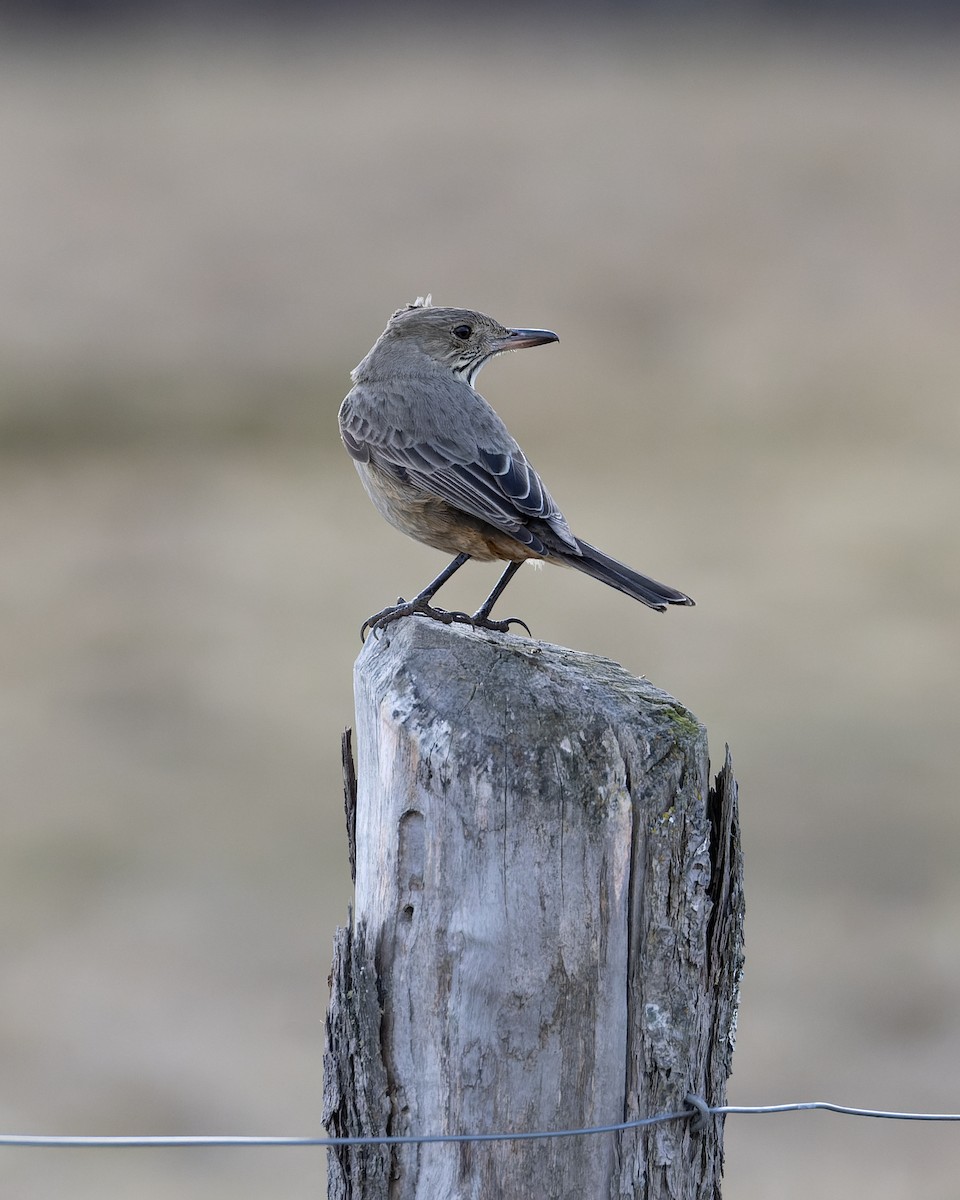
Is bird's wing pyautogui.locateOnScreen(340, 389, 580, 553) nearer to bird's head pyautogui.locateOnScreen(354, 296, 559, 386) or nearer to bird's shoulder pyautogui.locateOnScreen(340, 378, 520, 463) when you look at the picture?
bird's shoulder pyautogui.locateOnScreen(340, 378, 520, 463)

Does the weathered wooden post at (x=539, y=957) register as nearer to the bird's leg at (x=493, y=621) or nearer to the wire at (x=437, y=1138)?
the wire at (x=437, y=1138)

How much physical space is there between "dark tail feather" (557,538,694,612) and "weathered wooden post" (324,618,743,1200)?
0.74 metres

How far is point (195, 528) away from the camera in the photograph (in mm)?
15062

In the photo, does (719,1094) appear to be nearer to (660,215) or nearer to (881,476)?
(881,476)

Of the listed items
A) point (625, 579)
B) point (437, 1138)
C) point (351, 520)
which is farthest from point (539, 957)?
point (351, 520)

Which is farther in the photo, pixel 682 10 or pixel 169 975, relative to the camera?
pixel 682 10

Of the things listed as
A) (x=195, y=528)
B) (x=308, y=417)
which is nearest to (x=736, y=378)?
(x=308, y=417)

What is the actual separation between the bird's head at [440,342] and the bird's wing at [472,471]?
293 mm

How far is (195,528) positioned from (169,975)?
7.18m

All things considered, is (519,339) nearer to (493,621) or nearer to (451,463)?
(451,463)

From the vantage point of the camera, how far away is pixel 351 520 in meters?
14.8

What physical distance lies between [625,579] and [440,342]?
58.0 inches

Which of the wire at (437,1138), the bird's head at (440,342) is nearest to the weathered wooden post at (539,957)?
Answer: the wire at (437,1138)

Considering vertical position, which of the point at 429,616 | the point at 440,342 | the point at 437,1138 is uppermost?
the point at 440,342
